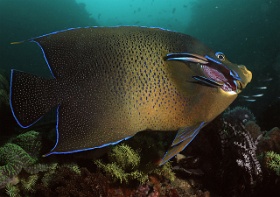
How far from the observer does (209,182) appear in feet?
9.49

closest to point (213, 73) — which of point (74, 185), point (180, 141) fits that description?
point (180, 141)

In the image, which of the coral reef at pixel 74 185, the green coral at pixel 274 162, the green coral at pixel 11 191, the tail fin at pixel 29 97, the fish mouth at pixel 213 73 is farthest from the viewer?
the green coral at pixel 274 162

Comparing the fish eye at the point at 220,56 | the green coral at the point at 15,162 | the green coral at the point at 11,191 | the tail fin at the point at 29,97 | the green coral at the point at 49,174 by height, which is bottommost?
the green coral at the point at 11,191

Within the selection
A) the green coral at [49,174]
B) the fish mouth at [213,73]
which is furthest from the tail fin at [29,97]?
the green coral at [49,174]

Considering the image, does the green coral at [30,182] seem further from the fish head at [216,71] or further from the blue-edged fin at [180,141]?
the fish head at [216,71]

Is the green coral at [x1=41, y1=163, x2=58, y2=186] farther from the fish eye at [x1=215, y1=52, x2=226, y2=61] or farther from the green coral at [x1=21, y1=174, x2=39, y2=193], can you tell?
the fish eye at [x1=215, y1=52, x2=226, y2=61]

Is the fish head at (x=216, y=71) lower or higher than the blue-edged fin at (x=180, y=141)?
higher

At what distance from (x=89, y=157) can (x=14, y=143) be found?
898 millimetres

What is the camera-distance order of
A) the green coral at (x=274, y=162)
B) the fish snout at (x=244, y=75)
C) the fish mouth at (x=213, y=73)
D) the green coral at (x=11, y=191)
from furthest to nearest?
1. the green coral at (x=274, y=162)
2. the green coral at (x=11, y=191)
3. the fish snout at (x=244, y=75)
4. the fish mouth at (x=213, y=73)

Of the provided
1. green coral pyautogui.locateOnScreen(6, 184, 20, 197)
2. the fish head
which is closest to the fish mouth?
the fish head

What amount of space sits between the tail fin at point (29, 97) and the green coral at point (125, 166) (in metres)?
1.05

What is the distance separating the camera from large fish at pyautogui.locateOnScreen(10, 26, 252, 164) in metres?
1.41

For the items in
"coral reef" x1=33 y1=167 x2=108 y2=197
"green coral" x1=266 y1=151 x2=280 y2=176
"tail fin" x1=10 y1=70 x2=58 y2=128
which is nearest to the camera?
"tail fin" x1=10 y1=70 x2=58 y2=128

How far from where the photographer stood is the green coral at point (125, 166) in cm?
224
